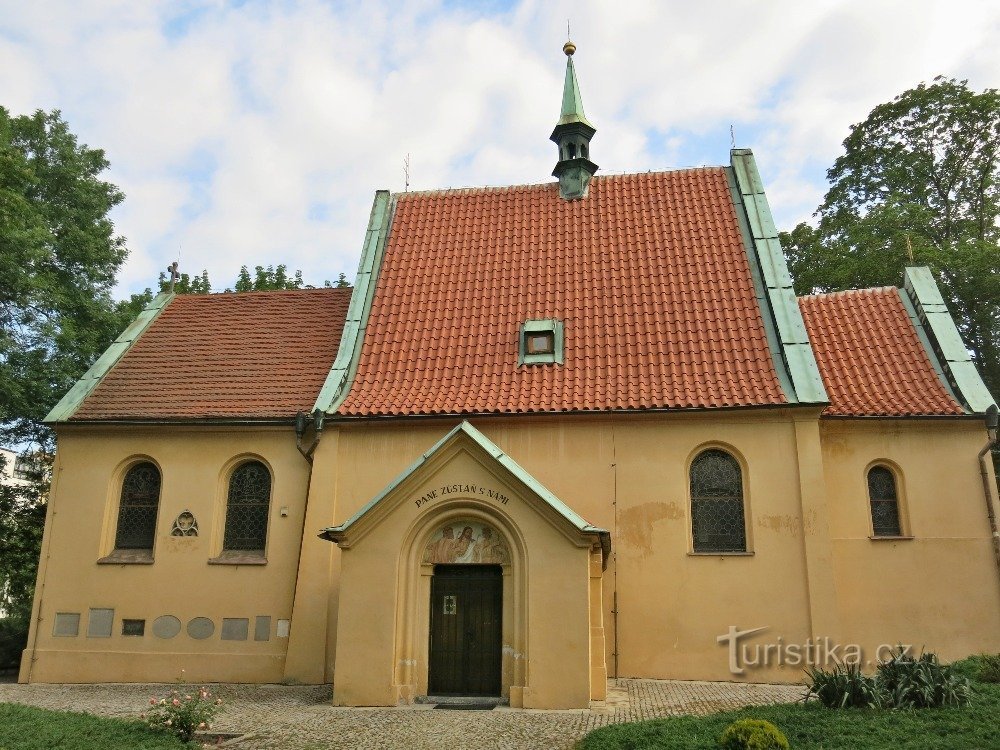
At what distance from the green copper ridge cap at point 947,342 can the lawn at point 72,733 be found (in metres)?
13.8

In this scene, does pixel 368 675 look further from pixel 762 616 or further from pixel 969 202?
pixel 969 202

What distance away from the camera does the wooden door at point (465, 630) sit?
40.3 feet

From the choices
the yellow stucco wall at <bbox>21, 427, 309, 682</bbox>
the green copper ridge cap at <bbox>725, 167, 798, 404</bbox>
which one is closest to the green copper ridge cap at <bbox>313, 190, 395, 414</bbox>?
the yellow stucco wall at <bbox>21, 427, 309, 682</bbox>

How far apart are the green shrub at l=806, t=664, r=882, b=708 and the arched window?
13.8 ft

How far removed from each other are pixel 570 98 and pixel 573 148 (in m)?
1.94

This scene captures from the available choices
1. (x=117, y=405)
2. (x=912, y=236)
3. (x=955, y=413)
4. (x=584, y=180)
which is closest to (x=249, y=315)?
(x=117, y=405)

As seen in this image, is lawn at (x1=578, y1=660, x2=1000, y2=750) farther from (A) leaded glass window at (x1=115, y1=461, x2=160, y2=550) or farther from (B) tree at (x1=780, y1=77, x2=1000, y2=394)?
(B) tree at (x1=780, y1=77, x2=1000, y2=394)

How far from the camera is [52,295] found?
18078 millimetres

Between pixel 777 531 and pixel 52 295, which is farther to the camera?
pixel 52 295

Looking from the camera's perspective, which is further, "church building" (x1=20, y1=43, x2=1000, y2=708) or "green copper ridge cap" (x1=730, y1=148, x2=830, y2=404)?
"green copper ridge cap" (x1=730, y1=148, x2=830, y2=404)

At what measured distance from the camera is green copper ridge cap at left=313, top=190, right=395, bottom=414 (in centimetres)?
1538

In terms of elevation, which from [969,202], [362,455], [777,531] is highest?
[969,202]

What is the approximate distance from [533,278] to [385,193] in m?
4.83

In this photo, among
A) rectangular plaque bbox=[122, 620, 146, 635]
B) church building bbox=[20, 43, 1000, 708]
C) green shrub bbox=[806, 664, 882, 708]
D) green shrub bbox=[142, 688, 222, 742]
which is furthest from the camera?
rectangular plaque bbox=[122, 620, 146, 635]
